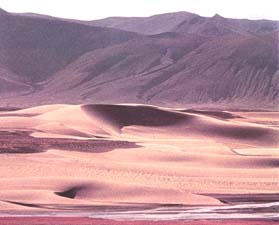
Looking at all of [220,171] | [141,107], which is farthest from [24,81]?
[220,171]

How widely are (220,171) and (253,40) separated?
333 feet

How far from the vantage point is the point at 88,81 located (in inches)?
5187

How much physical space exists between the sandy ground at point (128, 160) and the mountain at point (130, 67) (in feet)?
185

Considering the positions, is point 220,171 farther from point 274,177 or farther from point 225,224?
point 225,224

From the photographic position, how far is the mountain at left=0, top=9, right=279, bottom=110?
119 meters

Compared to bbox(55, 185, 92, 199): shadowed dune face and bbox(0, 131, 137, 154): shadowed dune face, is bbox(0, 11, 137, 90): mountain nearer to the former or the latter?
bbox(0, 131, 137, 154): shadowed dune face

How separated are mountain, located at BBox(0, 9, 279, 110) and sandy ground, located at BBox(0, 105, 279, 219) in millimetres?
56397

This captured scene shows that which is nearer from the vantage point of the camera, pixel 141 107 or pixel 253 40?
→ pixel 141 107

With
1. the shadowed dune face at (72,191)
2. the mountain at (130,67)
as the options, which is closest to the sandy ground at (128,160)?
the shadowed dune face at (72,191)

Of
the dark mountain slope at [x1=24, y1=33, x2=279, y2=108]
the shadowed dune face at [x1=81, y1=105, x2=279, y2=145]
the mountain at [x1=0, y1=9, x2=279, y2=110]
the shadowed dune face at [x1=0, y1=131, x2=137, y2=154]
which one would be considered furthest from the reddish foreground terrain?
the dark mountain slope at [x1=24, y1=33, x2=279, y2=108]

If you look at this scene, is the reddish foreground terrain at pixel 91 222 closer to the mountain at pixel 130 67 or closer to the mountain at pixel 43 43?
the mountain at pixel 130 67

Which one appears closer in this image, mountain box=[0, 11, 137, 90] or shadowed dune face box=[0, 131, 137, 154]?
shadowed dune face box=[0, 131, 137, 154]

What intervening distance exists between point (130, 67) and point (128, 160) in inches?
3839

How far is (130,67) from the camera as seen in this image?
13475cm
